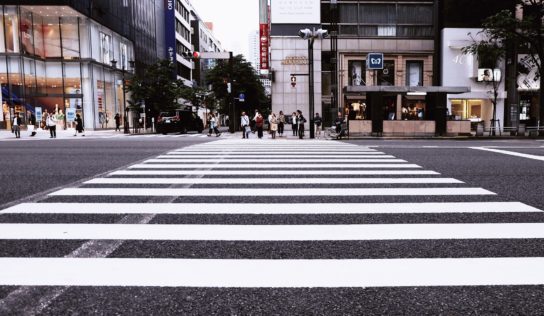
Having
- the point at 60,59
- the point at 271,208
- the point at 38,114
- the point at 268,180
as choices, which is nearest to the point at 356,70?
the point at 60,59

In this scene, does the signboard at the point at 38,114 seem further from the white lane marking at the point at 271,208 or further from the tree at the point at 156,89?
the white lane marking at the point at 271,208

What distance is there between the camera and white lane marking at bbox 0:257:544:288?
3.09 metres

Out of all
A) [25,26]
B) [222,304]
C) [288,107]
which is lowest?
[222,304]

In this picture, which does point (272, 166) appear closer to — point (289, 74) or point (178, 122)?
point (178, 122)

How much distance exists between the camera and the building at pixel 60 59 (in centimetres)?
3478

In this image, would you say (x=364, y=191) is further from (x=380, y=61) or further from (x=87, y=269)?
(x=380, y=61)

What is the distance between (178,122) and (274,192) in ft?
97.0

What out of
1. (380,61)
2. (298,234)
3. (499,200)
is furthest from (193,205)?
(380,61)

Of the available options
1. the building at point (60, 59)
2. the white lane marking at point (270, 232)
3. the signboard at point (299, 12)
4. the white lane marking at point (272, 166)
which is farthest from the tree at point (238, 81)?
the white lane marking at point (270, 232)

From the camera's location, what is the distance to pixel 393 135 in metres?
25.8

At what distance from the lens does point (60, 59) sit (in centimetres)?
3759

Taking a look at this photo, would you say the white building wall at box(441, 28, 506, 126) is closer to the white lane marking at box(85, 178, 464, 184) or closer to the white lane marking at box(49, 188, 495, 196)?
the white lane marking at box(85, 178, 464, 184)

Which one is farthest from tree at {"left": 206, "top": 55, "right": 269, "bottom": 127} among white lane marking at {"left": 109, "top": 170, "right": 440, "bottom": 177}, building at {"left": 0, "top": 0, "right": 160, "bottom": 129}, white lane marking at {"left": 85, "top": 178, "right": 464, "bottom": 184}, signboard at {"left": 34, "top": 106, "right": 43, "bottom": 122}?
white lane marking at {"left": 85, "top": 178, "right": 464, "bottom": 184}

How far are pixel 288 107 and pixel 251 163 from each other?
28796 mm
